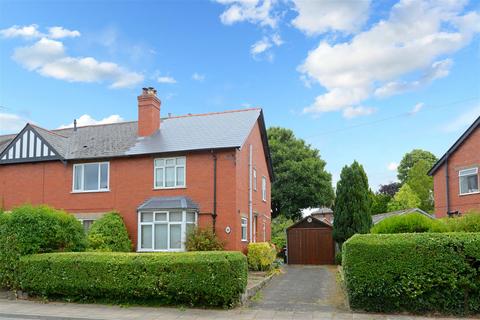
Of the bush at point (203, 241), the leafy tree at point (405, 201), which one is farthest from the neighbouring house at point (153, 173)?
the leafy tree at point (405, 201)

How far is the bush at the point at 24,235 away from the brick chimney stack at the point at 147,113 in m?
9.18

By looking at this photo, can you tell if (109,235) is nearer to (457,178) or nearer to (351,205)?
(351,205)

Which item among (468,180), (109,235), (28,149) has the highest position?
(28,149)

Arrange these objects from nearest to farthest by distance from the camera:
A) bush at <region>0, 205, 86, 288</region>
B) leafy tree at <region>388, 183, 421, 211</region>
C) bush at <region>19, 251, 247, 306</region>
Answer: bush at <region>19, 251, 247, 306</region>, bush at <region>0, 205, 86, 288</region>, leafy tree at <region>388, 183, 421, 211</region>

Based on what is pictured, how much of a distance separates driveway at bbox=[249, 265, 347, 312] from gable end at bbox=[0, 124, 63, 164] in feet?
43.5

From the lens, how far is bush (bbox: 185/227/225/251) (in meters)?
19.3

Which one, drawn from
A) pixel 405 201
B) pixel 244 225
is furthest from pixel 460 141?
pixel 405 201

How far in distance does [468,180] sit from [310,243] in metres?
10.3

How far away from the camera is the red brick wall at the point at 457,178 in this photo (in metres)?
24.6

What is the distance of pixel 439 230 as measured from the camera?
14414 millimetres

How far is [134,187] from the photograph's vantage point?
2220 cm

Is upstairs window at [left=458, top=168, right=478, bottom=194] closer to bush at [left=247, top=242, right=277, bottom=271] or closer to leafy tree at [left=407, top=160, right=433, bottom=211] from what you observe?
bush at [left=247, top=242, right=277, bottom=271]


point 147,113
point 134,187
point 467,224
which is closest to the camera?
point 467,224

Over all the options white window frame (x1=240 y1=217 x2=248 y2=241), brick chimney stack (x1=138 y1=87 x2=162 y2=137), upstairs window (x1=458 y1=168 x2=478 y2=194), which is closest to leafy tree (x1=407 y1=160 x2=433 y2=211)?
upstairs window (x1=458 y1=168 x2=478 y2=194)
